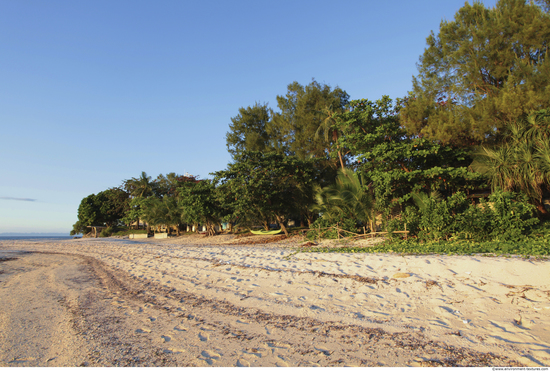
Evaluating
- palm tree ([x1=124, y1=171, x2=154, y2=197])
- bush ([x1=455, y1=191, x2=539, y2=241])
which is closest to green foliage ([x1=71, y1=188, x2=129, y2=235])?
palm tree ([x1=124, y1=171, x2=154, y2=197])

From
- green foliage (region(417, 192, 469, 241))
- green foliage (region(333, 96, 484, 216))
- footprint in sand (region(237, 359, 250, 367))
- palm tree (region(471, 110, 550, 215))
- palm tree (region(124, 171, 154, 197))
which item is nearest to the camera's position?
footprint in sand (region(237, 359, 250, 367))

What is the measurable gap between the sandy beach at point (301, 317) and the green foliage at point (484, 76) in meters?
7.30

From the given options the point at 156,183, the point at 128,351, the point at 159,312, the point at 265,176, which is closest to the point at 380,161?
the point at 265,176

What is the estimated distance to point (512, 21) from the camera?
37.3 feet

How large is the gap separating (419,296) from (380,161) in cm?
890

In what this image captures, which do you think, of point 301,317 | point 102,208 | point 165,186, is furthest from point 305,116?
point 102,208

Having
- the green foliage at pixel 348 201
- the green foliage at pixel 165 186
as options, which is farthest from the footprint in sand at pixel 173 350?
the green foliage at pixel 165 186

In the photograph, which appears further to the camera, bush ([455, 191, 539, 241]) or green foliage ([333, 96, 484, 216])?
green foliage ([333, 96, 484, 216])

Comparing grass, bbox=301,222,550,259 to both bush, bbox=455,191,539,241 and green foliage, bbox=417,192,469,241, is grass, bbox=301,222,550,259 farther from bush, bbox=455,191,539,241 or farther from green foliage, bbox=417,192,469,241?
green foliage, bbox=417,192,469,241

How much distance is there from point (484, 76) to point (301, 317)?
1341 cm

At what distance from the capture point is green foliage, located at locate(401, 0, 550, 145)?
34.4 feet

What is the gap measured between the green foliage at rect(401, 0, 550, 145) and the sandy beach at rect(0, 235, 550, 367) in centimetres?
730

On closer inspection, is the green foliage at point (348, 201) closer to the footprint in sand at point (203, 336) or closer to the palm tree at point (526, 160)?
the palm tree at point (526, 160)

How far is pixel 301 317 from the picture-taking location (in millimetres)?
4062
